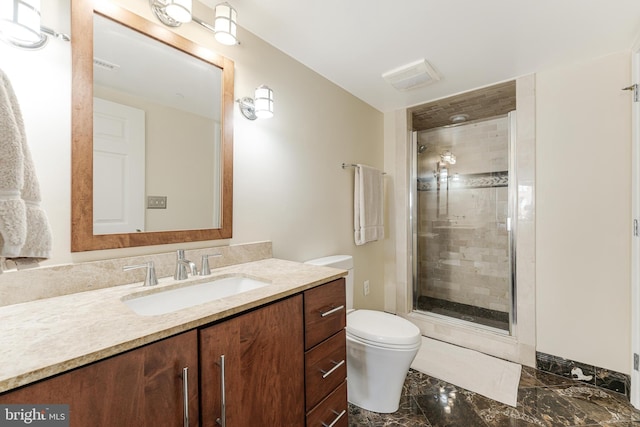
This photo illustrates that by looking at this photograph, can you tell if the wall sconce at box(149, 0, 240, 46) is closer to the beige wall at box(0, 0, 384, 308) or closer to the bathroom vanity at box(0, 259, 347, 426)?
the beige wall at box(0, 0, 384, 308)

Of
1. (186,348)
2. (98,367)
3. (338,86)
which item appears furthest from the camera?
(338,86)

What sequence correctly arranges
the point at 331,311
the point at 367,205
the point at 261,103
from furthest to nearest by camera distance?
1. the point at 367,205
2. the point at 261,103
3. the point at 331,311

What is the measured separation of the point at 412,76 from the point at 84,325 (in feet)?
7.18

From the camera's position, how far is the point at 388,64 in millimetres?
1904

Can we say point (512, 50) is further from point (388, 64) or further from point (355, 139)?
point (355, 139)

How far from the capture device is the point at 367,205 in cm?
236

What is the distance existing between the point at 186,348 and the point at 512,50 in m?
2.29

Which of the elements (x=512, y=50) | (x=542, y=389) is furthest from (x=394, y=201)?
(x=542, y=389)

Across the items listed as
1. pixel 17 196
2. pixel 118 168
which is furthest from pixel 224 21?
pixel 17 196

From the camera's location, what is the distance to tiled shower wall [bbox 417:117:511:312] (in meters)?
2.65

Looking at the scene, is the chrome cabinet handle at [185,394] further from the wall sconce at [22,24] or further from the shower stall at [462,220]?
the shower stall at [462,220]

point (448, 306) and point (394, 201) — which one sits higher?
point (394, 201)

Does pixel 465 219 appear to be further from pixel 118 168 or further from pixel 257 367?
pixel 118 168

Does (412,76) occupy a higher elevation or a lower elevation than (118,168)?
higher
